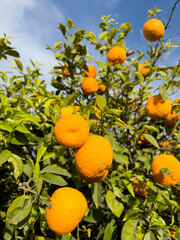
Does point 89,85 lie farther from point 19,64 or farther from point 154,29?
point 154,29

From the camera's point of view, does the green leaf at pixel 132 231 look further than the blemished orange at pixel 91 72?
No

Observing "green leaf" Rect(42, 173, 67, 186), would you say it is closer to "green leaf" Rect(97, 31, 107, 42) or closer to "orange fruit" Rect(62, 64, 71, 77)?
"orange fruit" Rect(62, 64, 71, 77)

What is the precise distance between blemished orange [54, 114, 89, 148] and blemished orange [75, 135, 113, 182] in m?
0.05

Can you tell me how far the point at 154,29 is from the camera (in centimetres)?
184

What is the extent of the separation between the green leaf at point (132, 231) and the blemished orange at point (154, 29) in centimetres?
173

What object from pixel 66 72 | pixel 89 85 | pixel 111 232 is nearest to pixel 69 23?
pixel 66 72

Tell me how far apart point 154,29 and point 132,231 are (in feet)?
5.88

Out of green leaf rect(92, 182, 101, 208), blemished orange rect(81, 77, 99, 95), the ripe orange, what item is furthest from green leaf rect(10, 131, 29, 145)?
blemished orange rect(81, 77, 99, 95)

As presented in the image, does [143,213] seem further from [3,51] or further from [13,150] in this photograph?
[3,51]

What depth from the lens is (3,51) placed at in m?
1.32

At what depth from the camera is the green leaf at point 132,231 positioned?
1085 mm

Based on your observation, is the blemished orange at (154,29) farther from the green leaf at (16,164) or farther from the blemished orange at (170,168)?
the green leaf at (16,164)

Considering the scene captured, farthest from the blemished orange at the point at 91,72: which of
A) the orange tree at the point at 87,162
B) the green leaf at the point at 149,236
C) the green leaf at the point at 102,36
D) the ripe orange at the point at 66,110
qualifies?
the green leaf at the point at 149,236

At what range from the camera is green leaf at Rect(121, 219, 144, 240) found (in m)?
1.08
